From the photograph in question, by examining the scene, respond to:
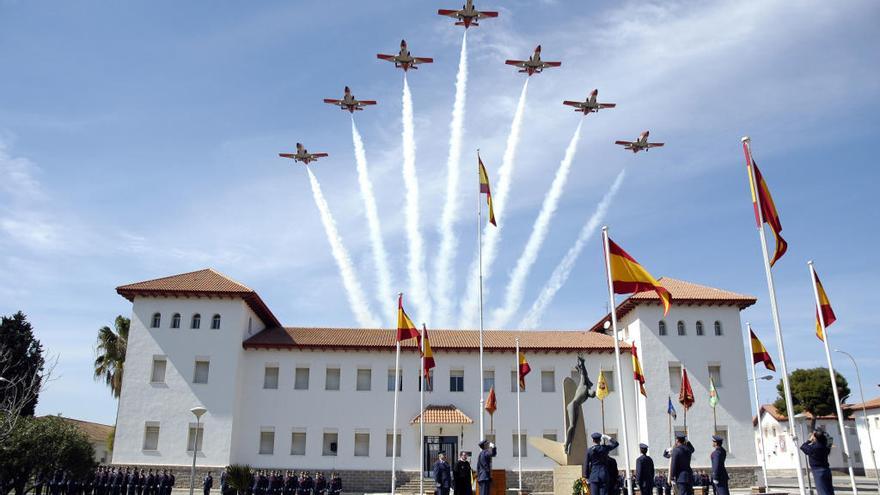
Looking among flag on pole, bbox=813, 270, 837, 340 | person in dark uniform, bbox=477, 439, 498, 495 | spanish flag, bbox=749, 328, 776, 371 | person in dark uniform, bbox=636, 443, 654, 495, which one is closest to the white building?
spanish flag, bbox=749, 328, 776, 371

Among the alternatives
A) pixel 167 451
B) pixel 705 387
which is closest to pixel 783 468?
pixel 705 387

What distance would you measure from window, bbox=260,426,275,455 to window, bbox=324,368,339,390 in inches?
163

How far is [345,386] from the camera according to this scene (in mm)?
40156

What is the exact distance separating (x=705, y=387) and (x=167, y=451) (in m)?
32.2

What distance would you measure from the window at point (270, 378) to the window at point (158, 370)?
587 cm

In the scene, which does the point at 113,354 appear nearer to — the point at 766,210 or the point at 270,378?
the point at 270,378

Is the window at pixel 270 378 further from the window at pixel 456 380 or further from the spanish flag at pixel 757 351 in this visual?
the spanish flag at pixel 757 351

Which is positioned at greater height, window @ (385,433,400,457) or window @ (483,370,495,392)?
window @ (483,370,495,392)

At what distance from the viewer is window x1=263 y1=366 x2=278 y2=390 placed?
1581 inches

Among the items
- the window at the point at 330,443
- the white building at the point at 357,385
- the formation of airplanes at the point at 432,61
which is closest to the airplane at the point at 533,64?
the formation of airplanes at the point at 432,61

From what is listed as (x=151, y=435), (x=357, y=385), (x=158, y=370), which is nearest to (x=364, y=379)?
(x=357, y=385)

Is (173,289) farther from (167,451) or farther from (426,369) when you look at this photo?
(426,369)

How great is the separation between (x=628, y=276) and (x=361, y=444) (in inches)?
1041

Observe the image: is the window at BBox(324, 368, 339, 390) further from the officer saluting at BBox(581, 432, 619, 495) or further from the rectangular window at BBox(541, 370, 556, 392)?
the officer saluting at BBox(581, 432, 619, 495)
